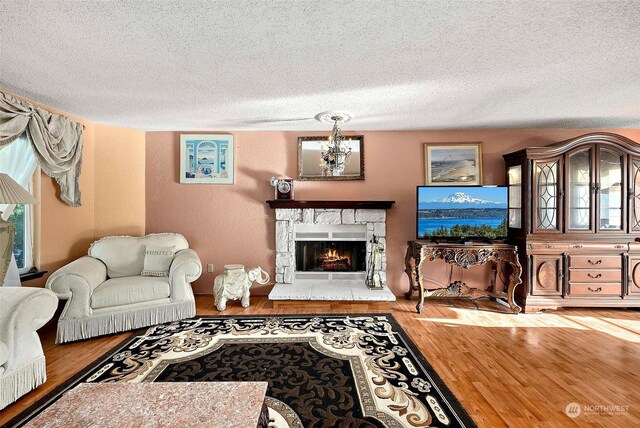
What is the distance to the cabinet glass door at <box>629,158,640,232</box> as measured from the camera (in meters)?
3.49

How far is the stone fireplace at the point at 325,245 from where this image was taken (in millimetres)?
3959

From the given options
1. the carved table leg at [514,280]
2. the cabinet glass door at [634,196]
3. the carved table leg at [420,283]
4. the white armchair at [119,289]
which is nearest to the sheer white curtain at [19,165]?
the white armchair at [119,289]

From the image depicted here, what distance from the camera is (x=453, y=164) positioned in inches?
158

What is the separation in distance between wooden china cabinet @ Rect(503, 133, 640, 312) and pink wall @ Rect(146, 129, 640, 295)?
0.79 meters

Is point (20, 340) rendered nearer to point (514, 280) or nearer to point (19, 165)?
point (19, 165)

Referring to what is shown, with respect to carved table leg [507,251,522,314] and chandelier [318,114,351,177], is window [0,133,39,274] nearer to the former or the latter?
chandelier [318,114,351,177]

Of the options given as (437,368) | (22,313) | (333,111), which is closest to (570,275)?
(437,368)

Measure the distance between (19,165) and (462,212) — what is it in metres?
4.58

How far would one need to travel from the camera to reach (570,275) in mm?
3490

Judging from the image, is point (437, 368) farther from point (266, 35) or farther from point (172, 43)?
point (172, 43)

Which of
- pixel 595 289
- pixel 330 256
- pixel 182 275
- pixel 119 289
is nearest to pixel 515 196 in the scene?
pixel 595 289

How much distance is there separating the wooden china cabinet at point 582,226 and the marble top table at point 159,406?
11.4 ft

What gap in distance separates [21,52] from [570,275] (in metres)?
5.39

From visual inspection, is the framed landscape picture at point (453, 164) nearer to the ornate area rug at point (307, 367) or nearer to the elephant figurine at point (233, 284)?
the ornate area rug at point (307, 367)
